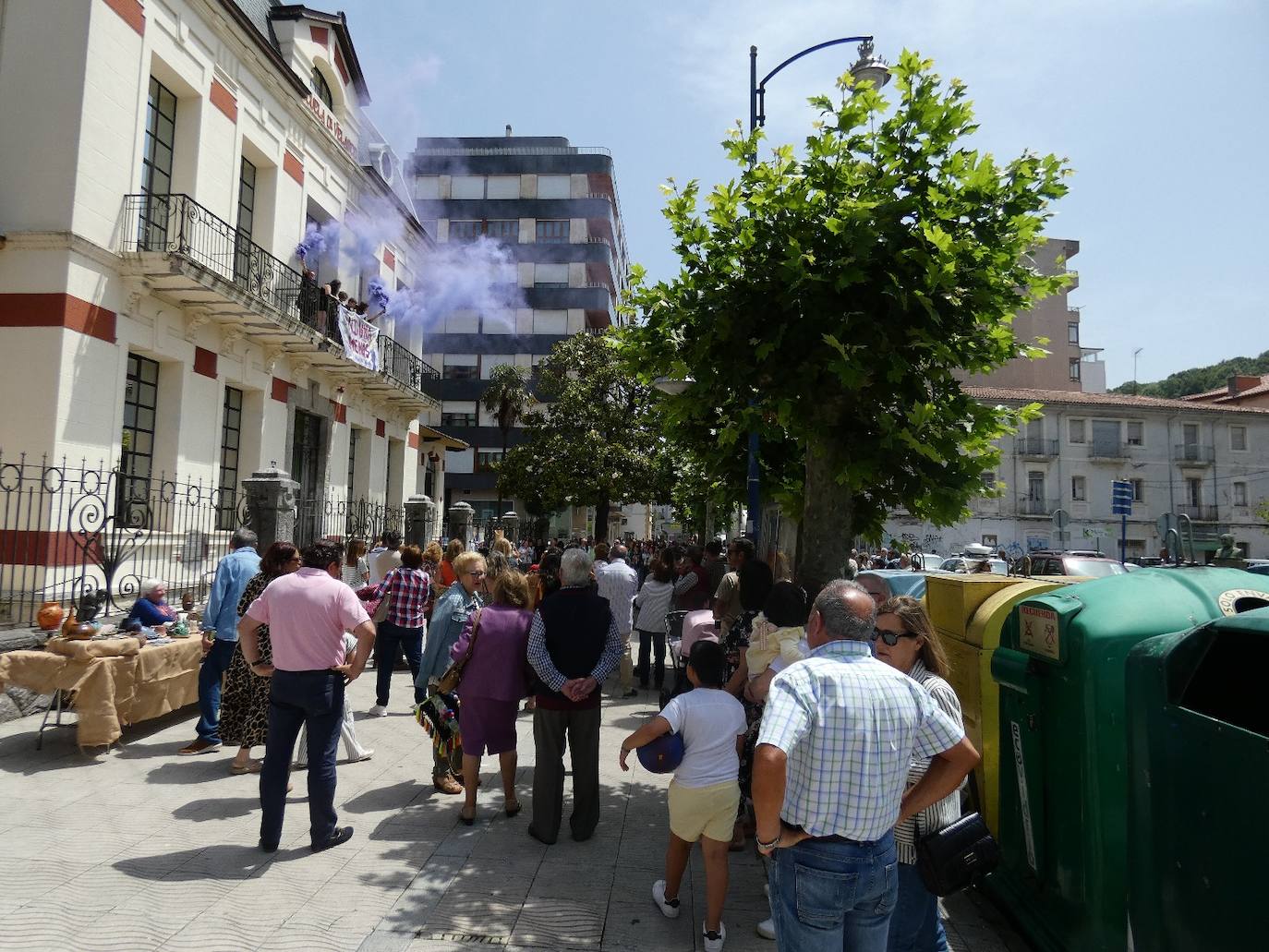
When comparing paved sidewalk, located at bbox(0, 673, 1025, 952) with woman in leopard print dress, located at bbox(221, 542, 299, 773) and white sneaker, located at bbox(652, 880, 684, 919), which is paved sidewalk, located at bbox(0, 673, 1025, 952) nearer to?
white sneaker, located at bbox(652, 880, 684, 919)

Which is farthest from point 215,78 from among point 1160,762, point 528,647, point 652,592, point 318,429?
point 1160,762

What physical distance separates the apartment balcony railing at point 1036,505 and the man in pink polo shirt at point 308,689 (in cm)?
4399

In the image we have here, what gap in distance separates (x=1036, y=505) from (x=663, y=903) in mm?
44201

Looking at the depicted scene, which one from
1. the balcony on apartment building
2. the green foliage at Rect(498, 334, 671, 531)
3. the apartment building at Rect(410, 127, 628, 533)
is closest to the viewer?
the balcony on apartment building

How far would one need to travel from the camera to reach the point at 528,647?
5.23m

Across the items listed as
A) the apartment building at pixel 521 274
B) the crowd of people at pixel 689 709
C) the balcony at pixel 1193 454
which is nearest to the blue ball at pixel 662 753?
the crowd of people at pixel 689 709

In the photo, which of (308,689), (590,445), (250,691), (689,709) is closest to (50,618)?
(250,691)

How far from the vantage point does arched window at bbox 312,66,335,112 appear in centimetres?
1686

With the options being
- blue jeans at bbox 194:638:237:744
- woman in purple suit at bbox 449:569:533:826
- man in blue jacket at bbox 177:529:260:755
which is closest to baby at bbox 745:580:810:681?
woman in purple suit at bbox 449:569:533:826

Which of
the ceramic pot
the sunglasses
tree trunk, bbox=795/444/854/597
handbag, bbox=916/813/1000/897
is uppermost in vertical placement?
tree trunk, bbox=795/444/854/597

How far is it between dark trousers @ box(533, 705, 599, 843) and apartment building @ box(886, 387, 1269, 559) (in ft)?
131

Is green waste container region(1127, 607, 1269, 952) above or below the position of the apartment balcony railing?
below

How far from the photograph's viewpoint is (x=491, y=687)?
5320 mm

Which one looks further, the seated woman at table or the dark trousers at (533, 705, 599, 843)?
the seated woman at table
